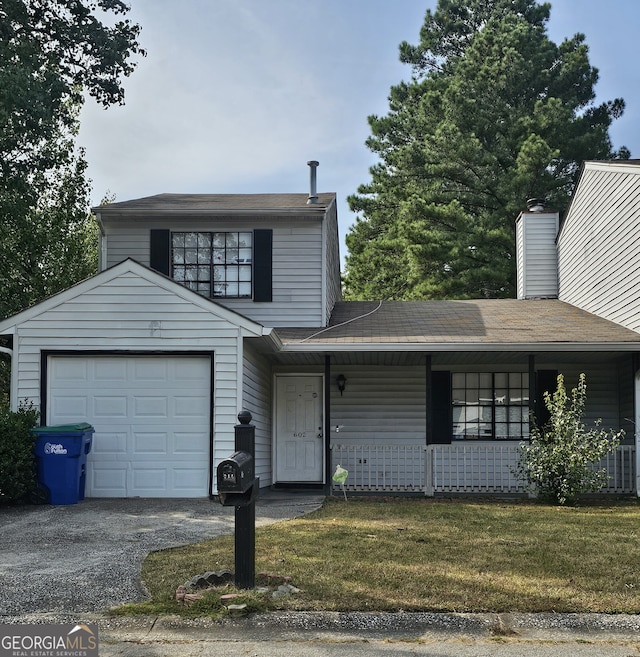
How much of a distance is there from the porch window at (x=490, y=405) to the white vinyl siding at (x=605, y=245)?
2.19 metres

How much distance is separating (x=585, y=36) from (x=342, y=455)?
22550 millimetres

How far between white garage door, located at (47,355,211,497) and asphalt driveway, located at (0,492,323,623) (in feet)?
1.59

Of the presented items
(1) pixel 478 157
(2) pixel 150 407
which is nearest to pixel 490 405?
(2) pixel 150 407

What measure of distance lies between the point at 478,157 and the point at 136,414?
→ 60.9 feet

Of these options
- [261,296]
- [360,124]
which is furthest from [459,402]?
[360,124]

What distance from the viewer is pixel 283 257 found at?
47.5ft

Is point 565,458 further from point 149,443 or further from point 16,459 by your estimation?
point 16,459

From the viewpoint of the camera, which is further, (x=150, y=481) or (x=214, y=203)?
(x=214, y=203)

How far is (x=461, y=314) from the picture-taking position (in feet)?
50.1

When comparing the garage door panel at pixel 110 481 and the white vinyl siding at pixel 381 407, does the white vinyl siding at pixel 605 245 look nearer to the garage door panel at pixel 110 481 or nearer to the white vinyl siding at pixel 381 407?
the white vinyl siding at pixel 381 407

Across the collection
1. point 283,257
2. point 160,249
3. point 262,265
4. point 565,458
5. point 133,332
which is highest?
point 160,249

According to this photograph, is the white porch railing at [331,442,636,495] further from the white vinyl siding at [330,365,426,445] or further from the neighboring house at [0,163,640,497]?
the white vinyl siding at [330,365,426,445]

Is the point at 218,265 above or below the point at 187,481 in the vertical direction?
above

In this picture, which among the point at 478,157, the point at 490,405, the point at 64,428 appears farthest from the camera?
the point at 478,157
